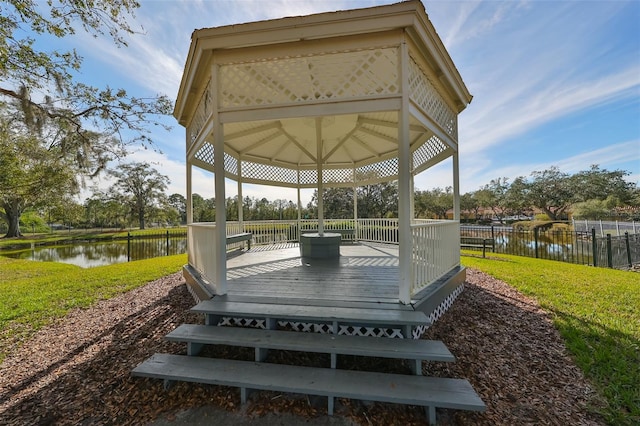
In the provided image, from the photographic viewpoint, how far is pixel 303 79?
135 inches

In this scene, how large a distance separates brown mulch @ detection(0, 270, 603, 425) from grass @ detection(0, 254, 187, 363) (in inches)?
16.8

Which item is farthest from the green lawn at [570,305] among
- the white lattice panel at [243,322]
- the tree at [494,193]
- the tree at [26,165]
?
the tree at [494,193]

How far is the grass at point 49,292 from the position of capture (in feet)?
13.0

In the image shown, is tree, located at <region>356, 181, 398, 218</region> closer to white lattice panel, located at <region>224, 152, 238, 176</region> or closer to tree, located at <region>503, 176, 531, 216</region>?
white lattice panel, located at <region>224, 152, 238, 176</region>

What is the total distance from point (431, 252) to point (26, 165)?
1266 cm

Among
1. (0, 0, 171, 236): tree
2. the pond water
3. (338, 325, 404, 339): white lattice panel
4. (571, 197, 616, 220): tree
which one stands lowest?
the pond water

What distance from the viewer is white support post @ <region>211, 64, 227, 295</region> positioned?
3.29 m

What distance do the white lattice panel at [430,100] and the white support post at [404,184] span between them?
11.4 inches

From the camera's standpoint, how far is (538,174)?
121ft

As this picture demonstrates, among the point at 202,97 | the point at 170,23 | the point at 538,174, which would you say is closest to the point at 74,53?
the point at 170,23

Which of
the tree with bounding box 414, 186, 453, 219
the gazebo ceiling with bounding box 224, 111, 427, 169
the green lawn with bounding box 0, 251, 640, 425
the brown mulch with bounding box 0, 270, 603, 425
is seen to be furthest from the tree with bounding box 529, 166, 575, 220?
the brown mulch with bounding box 0, 270, 603, 425

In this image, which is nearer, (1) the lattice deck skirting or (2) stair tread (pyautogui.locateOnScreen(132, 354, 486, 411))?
(2) stair tread (pyautogui.locateOnScreen(132, 354, 486, 411))

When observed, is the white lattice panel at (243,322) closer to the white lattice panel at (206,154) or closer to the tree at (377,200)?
the white lattice panel at (206,154)

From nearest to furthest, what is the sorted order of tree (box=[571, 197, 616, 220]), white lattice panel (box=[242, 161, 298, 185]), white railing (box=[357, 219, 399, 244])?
white lattice panel (box=[242, 161, 298, 185]) < white railing (box=[357, 219, 399, 244]) < tree (box=[571, 197, 616, 220])
